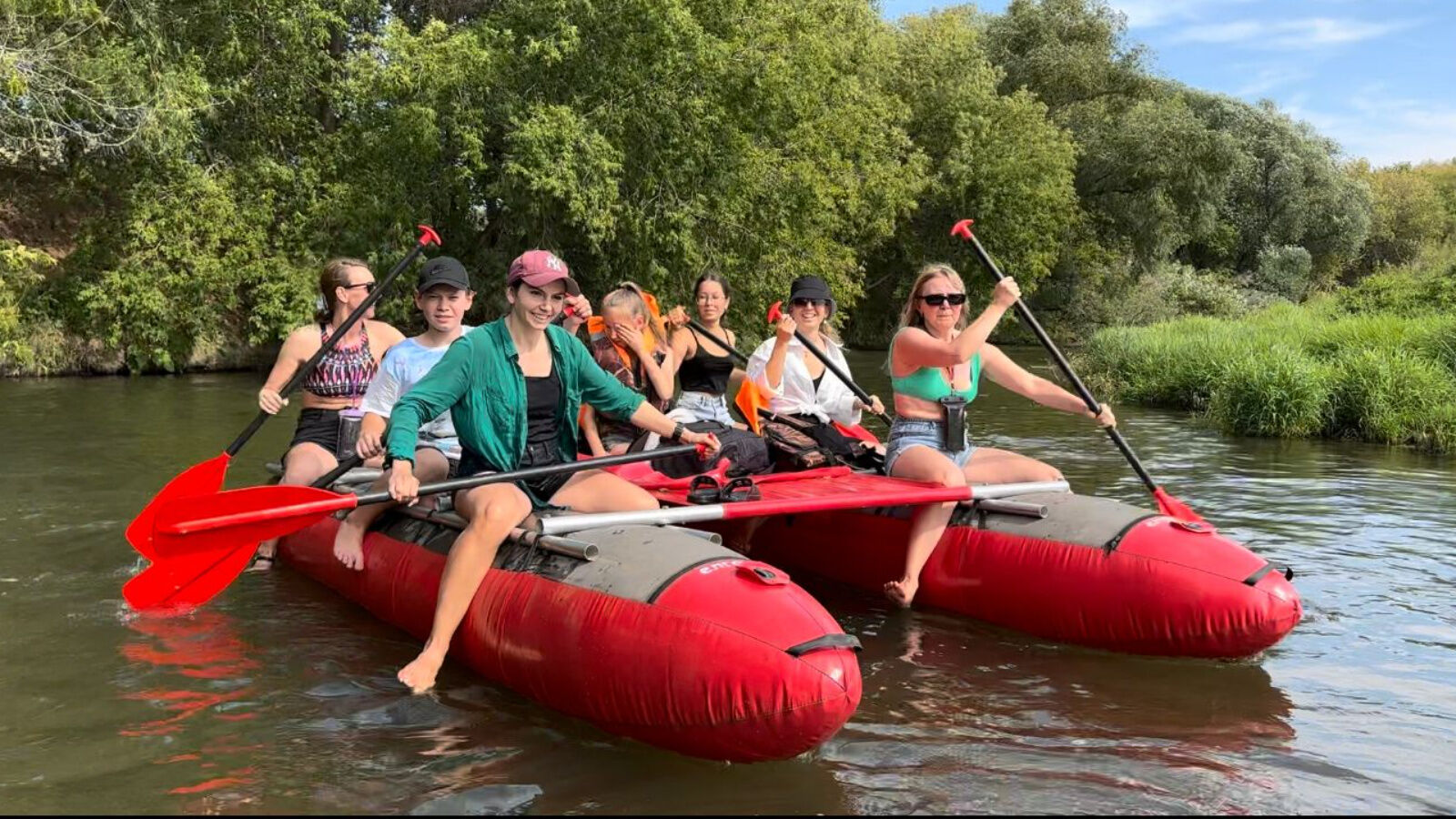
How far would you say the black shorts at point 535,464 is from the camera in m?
4.66

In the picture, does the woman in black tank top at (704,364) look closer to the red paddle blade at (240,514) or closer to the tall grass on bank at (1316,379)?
the red paddle blade at (240,514)

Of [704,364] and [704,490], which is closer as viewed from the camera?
[704,490]

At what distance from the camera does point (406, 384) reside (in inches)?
220

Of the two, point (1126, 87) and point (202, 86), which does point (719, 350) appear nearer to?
point (202, 86)

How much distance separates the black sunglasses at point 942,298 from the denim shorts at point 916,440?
0.59m

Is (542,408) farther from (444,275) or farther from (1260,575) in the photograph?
(1260,575)

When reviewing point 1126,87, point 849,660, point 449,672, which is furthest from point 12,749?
point 1126,87

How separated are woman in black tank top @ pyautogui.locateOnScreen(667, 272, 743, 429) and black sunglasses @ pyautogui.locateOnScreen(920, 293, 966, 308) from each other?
172 cm

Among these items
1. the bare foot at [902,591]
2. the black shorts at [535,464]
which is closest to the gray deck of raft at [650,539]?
the black shorts at [535,464]

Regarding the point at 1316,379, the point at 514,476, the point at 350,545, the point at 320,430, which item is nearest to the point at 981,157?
the point at 1316,379

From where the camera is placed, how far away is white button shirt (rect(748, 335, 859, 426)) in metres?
6.86

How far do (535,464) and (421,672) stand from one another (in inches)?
36.8

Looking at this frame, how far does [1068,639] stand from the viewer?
5129 mm

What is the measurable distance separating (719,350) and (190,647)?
3.45 m
